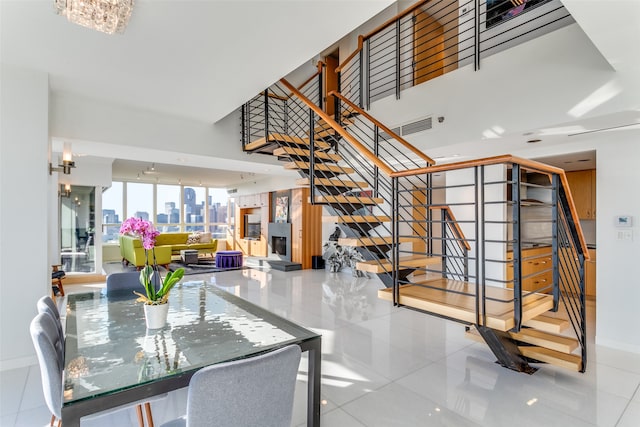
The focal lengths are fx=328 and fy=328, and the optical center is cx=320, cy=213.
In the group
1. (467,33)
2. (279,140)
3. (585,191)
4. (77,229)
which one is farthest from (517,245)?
(77,229)

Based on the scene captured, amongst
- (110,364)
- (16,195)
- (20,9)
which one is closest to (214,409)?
(110,364)

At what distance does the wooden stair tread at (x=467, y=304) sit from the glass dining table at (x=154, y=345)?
3.21 ft

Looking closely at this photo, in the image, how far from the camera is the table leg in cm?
182

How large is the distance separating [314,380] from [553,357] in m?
2.26

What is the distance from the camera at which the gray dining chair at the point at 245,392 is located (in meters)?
1.14

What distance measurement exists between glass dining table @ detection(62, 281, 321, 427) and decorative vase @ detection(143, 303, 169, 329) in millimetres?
41

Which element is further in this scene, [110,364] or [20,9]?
[20,9]

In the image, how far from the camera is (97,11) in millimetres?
2104

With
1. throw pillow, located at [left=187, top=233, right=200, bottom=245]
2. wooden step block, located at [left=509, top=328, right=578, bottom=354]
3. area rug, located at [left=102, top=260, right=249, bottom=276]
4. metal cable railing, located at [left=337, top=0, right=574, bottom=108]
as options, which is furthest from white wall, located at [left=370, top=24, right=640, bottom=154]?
throw pillow, located at [left=187, top=233, right=200, bottom=245]

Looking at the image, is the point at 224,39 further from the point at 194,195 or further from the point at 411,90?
the point at 194,195

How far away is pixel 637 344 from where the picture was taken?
11.2ft

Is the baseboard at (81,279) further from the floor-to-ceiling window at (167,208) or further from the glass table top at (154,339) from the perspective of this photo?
the glass table top at (154,339)

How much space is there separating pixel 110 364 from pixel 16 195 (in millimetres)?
2690

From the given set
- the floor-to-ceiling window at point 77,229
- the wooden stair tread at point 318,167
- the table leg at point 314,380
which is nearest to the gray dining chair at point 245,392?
the table leg at point 314,380
